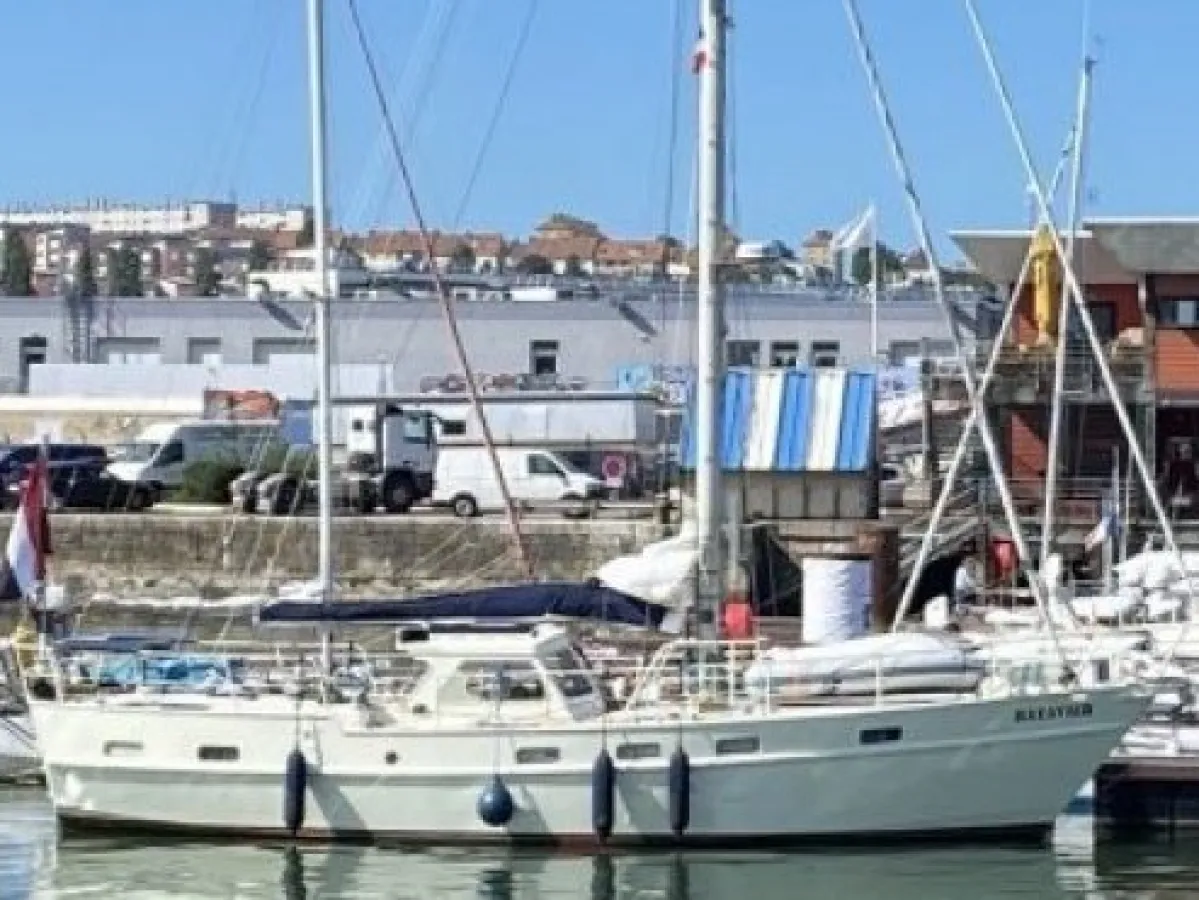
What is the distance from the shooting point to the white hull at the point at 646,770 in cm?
2670

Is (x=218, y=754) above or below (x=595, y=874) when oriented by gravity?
above

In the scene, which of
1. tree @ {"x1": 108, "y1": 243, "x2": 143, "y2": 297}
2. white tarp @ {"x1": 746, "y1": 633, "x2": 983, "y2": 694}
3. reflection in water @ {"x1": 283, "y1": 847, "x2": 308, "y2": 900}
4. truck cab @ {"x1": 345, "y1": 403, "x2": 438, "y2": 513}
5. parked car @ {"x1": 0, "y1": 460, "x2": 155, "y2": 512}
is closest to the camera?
reflection in water @ {"x1": 283, "y1": 847, "x2": 308, "y2": 900}

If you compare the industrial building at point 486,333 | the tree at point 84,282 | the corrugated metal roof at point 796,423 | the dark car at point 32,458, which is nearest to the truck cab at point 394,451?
the dark car at point 32,458

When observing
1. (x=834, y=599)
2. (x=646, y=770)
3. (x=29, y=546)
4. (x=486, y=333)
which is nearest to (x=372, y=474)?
(x=834, y=599)

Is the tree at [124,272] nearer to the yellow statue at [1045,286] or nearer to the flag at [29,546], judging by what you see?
the yellow statue at [1045,286]

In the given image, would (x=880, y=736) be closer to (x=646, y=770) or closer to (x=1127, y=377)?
(x=646, y=770)

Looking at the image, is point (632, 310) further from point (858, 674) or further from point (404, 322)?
point (858, 674)

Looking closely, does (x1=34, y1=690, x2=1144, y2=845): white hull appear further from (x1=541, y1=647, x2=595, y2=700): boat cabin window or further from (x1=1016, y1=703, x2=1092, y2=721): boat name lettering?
(x1=541, y1=647, x2=595, y2=700): boat cabin window

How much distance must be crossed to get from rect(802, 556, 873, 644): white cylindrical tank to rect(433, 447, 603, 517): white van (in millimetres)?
15807

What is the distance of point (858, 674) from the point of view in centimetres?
2711

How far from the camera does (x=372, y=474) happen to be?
2228 inches

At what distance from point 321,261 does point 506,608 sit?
7.31m

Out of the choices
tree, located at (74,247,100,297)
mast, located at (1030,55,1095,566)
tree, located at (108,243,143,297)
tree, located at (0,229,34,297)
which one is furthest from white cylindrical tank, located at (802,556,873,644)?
tree, located at (0,229,34,297)

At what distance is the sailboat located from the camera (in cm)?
2675
